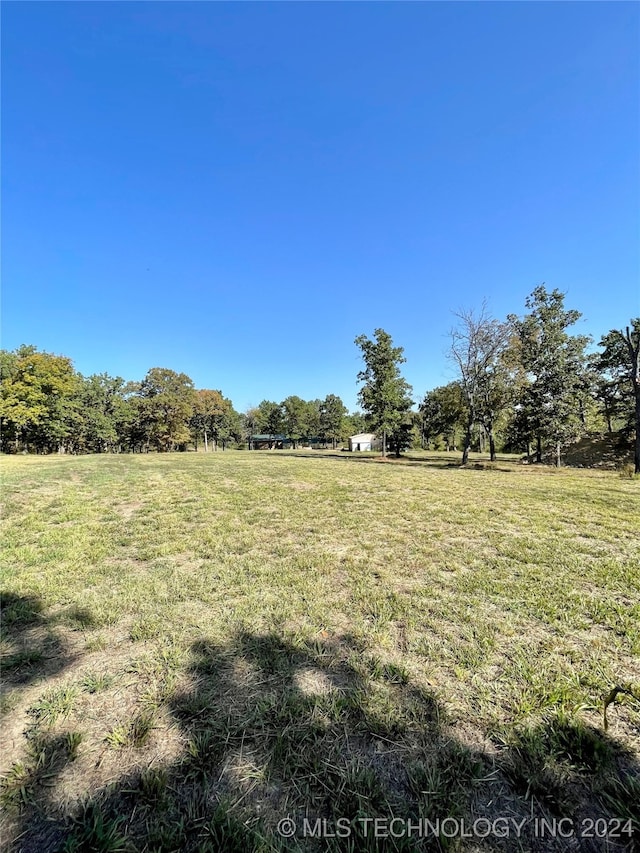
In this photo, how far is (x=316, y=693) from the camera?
194cm

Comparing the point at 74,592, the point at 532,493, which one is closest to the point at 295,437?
the point at 532,493

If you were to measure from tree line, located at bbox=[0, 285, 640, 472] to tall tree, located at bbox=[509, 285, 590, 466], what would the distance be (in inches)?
2.2

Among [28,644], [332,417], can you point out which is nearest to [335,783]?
[28,644]

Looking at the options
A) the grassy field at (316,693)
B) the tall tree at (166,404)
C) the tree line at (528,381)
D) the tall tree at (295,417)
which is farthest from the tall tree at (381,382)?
the tall tree at (295,417)

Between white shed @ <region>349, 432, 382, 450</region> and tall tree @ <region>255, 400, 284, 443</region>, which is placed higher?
tall tree @ <region>255, 400, 284, 443</region>

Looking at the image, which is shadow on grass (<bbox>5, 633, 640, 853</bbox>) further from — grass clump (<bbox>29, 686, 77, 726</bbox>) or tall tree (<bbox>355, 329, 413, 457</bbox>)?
tall tree (<bbox>355, 329, 413, 457</bbox>)

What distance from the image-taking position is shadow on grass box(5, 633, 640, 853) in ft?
4.10

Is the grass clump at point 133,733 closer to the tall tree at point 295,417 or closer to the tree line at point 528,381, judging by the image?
the tree line at point 528,381

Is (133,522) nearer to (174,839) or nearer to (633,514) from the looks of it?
(174,839)

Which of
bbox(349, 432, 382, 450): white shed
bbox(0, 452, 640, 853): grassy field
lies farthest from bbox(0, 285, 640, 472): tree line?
bbox(0, 452, 640, 853): grassy field

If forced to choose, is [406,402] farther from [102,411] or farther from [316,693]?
[102,411]

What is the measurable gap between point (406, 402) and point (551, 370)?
8.33 meters

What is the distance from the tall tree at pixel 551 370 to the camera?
1844cm

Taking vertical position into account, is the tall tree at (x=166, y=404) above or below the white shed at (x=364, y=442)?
above
